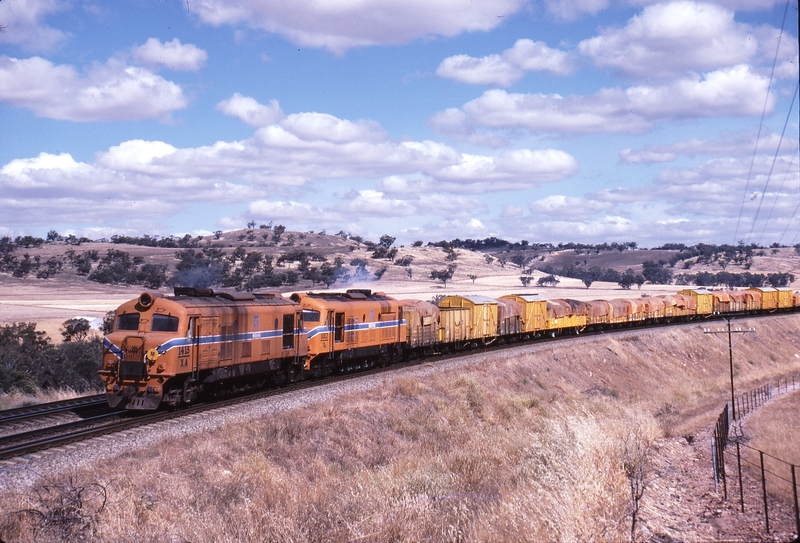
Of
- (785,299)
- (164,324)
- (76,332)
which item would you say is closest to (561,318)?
(76,332)

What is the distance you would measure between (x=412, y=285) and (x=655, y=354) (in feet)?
224

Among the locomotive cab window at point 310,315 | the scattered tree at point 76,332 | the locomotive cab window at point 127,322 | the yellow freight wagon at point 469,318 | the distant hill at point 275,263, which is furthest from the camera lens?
the distant hill at point 275,263

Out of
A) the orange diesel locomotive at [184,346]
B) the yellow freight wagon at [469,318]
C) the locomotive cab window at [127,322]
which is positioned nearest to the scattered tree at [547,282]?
the yellow freight wagon at [469,318]

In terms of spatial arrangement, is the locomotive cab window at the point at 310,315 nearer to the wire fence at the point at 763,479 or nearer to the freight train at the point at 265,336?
the freight train at the point at 265,336

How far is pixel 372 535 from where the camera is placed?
35.2 ft

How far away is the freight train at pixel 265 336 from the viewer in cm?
1916

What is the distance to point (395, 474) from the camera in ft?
50.7

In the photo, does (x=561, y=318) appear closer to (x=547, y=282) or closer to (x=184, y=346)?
(x=184, y=346)

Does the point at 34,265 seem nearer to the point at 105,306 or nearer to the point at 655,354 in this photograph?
the point at 105,306

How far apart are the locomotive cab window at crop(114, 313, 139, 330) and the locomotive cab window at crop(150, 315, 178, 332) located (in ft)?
2.17

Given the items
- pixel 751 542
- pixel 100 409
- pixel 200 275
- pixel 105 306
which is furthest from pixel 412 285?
pixel 751 542

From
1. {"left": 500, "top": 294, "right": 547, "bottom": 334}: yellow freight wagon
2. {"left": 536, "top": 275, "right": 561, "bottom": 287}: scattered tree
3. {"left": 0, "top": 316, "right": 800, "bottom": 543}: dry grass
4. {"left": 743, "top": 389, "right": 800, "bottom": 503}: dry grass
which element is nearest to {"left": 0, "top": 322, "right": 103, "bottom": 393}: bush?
{"left": 0, "top": 316, "right": 800, "bottom": 543}: dry grass

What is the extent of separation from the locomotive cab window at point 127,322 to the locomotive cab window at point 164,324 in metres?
0.66

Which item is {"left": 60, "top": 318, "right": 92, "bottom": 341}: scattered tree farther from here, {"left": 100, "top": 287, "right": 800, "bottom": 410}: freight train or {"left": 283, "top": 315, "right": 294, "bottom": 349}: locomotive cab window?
{"left": 283, "top": 315, "right": 294, "bottom": 349}: locomotive cab window
